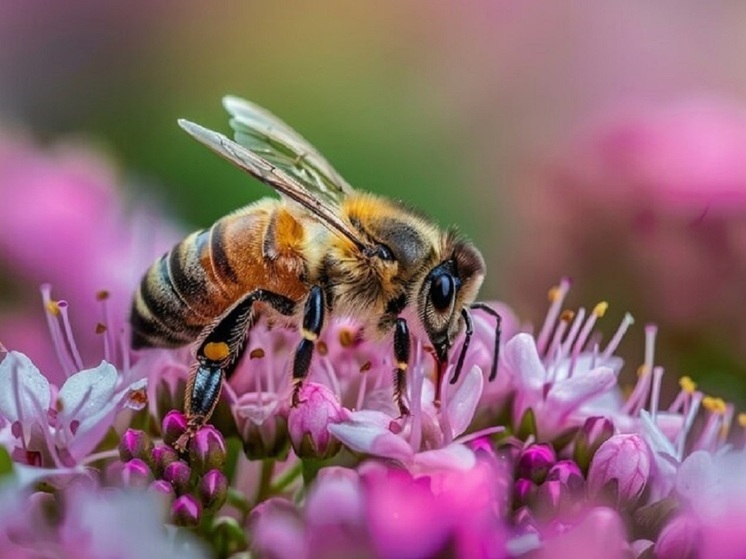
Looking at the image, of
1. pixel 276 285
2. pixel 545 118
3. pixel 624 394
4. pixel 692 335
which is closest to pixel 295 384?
pixel 276 285

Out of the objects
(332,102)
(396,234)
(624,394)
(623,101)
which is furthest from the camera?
(332,102)

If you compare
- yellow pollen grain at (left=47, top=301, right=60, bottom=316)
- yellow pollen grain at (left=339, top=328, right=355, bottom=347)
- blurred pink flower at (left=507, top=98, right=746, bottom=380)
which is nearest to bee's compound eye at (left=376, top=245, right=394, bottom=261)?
yellow pollen grain at (left=339, top=328, right=355, bottom=347)

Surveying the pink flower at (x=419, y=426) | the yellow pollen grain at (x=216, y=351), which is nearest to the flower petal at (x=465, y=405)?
the pink flower at (x=419, y=426)

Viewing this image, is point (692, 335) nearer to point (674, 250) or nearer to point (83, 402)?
point (674, 250)

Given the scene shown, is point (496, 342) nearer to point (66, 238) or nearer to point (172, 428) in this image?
point (172, 428)

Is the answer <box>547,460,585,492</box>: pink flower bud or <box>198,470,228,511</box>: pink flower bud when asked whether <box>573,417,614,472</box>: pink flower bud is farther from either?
<box>198,470,228,511</box>: pink flower bud

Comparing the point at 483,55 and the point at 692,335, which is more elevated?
the point at 483,55
